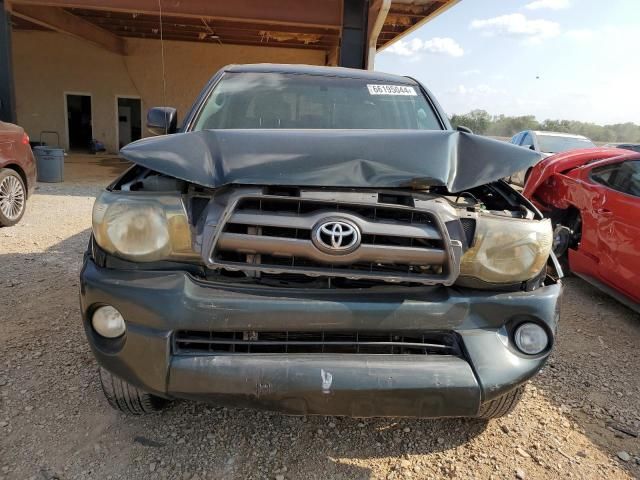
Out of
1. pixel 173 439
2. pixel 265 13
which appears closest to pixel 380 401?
pixel 173 439

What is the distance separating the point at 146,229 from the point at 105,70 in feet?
58.9

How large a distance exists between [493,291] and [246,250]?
3.39 ft

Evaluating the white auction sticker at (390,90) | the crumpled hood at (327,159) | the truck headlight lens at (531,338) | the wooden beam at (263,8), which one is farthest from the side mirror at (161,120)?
the wooden beam at (263,8)

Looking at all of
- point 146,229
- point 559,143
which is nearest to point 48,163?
point 146,229

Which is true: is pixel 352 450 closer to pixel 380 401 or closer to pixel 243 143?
pixel 380 401

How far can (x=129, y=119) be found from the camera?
1831 cm

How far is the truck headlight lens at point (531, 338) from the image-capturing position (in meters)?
2.03

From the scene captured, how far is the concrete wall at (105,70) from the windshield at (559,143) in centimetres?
816

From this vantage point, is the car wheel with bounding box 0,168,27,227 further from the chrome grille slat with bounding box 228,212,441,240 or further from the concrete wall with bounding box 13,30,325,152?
the concrete wall with bounding box 13,30,325,152

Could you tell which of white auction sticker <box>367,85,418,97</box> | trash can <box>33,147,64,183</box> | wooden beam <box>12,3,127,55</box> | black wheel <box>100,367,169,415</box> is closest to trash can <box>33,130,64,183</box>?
trash can <box>33,147,64,183</box>

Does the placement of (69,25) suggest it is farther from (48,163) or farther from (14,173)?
(14,173)

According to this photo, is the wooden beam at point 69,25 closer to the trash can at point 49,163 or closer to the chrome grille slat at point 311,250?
the trash can at point 49,163

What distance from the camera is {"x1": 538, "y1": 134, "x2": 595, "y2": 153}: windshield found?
39.2ft

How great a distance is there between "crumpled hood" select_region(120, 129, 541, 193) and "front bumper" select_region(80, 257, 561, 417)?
45 cm
